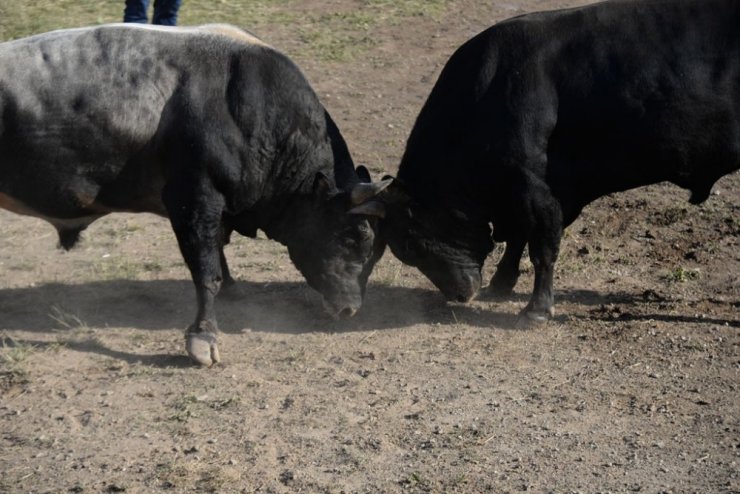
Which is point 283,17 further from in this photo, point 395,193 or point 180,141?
point 180,141

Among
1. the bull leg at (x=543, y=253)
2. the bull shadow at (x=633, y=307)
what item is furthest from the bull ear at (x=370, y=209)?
the bull shadow at (x=633, y=307)

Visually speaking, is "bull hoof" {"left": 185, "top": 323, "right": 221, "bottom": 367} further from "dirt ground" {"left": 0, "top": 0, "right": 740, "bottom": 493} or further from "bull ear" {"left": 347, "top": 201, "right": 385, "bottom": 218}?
"bull ear" {"left": 347, "top": 201, "right": 385, "bottom": 218}

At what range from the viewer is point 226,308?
27.4ft

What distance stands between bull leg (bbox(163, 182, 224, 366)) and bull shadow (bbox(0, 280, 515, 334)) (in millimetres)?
437

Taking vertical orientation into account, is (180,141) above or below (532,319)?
above

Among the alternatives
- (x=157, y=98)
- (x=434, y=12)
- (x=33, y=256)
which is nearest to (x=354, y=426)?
(x=157, y=98)

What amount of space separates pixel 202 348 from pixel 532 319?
2106 mm

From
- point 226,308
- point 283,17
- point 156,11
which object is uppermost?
point 156,11

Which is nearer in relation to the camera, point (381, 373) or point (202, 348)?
point (381, 373)

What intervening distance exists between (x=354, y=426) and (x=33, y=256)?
3.72m

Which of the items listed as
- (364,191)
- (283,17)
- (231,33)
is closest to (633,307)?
(364,191)

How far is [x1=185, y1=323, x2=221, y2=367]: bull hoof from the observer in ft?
24.0

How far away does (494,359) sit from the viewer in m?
7.44

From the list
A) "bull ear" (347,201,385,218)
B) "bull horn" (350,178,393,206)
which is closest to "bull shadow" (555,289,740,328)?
"bull ear" (347,201,385,218)
